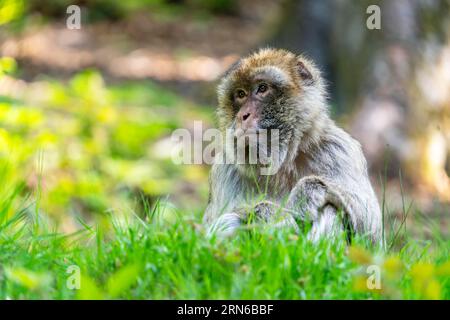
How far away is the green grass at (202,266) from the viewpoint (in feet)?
14.4

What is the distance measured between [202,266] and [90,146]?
7758 mm

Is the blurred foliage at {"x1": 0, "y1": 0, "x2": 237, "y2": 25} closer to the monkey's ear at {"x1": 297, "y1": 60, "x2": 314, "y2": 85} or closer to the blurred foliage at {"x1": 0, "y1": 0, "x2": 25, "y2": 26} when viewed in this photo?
the blurred foliage at {"x1": 0, "y1": 0, "x2": 25, "y2": 26}

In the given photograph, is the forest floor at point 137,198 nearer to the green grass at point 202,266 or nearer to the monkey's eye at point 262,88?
the green grass at point 202,266

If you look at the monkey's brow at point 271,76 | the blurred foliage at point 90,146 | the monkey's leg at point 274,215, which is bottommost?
the monkey's leg at point 274,215

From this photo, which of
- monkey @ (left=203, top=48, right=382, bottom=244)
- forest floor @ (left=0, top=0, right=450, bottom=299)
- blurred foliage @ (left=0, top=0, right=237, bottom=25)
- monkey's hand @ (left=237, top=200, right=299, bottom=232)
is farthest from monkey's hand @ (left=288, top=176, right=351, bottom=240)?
blurred foliage @ (left=0, top=0, right=237, bottom=25)

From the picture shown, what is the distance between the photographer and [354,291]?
4395 mm

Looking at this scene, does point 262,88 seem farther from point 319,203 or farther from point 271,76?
point 319,203

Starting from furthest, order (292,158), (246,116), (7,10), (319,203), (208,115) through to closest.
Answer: (208,115) < (7,10) < (292,158) < (246,116) < (319,203)

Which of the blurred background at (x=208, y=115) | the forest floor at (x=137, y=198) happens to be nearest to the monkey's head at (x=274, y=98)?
the forest floor at (x=137, y=198)

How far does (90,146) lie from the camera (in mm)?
12070

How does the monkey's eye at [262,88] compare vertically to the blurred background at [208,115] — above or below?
below

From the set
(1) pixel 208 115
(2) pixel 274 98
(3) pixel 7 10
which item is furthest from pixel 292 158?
(1) pixel 208 115

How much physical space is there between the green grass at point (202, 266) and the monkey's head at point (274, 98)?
3.69 ft
